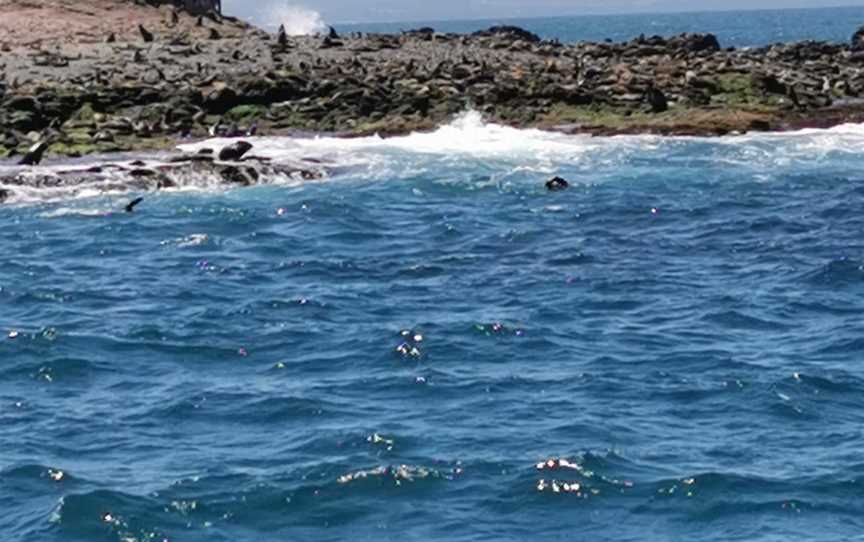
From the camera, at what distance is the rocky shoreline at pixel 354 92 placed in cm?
4003

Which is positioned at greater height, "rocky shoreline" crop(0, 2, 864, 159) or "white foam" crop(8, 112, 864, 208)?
"rocky shoreline" crop(0, 2, 864, 159)

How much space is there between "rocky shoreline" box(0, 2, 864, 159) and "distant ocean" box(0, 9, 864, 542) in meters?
6.31

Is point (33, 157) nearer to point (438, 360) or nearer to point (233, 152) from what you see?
point (233, 152)

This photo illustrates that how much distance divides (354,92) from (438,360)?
24.0m

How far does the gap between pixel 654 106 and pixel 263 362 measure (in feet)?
80.2

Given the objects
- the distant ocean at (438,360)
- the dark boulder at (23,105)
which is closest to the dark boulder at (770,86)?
the distant ocean at (438,360)

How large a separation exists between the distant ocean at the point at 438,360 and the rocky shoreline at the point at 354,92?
6312mm

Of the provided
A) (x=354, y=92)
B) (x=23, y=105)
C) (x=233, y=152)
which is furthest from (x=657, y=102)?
(x=23, y=105)

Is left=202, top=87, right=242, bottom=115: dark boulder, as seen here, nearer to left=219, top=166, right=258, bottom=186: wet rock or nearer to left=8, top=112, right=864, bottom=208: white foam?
left=8, top=112, right=864, bottom=208: white foam

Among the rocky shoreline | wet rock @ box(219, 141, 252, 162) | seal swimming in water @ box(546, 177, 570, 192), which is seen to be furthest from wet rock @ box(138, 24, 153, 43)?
seal swimming in water @ box(546, 177, 570, 192)

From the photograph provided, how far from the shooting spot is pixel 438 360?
1995 cm

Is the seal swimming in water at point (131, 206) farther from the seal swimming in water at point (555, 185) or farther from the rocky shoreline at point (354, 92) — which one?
the seal swimming in water at point (555, 185)

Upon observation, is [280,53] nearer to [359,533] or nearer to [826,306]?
[826,306]

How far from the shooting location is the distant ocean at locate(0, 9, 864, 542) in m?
14.9
